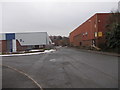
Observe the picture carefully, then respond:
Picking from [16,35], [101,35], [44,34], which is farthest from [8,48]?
[101,35]

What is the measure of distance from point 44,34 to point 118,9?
114 ft

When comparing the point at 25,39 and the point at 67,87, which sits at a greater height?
the point at 25,39

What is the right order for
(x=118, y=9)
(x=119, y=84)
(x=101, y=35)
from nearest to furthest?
(x=119, y=84) < (x=118, y=9) < (x=101, y=35)

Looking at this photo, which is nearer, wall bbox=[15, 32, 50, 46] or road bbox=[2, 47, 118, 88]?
road bbox=[2, 47, 118, 88]

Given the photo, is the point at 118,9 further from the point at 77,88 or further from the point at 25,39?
the point at 25,39

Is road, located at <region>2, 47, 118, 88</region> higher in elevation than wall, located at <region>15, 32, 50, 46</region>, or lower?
lower

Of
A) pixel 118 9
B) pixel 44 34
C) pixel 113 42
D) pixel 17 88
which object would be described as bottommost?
pixel 17 88

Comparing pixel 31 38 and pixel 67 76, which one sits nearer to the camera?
pixel 67 76

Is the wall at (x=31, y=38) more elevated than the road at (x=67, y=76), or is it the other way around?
the wall at (x=31, y=38)

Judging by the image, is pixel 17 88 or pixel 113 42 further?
pixel 113 42

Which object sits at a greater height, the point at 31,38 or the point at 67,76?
the point at 31,38

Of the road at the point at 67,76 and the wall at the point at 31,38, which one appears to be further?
the wall at the point at 31,38

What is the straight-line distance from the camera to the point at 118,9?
30.3 m

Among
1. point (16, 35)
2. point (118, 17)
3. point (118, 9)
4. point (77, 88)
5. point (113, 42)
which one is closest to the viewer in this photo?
point (77, 88)
